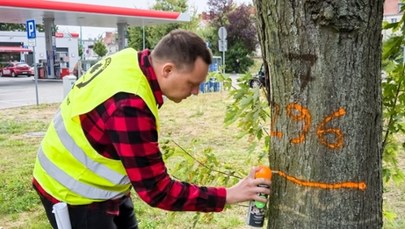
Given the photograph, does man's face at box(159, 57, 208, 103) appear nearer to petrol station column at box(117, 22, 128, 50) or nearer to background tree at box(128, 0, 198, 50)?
petrol station column at box(117, 22, 128, 50)

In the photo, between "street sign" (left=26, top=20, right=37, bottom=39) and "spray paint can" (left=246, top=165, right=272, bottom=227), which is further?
"street sign" (left=26, top=20, right=37, bottom=39)

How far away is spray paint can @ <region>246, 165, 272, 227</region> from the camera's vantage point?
5.67ft

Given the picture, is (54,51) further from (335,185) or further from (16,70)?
(335,185)

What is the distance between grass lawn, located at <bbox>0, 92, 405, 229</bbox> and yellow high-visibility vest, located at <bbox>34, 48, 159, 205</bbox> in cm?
62

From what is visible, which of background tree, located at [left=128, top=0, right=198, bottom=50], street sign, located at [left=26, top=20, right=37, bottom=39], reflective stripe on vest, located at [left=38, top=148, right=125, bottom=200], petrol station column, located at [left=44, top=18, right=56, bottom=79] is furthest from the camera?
background tree, located at [left=128, top=0, right=198, bottom=50]

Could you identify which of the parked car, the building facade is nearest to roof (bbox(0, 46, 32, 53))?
the building facade

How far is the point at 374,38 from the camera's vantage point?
5.14 feet

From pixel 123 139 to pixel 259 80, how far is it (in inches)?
30.0

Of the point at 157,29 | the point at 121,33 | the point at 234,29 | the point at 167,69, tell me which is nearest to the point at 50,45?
the point at 121,33

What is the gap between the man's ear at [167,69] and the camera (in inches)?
65.5

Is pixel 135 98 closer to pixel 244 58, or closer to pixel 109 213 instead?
pixel 109 213

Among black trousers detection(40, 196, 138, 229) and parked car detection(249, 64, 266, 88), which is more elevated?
parked car detection(249, 64, 266, 88)

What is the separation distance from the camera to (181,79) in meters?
1.68

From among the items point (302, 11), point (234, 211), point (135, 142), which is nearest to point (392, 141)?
point (302, 11)
